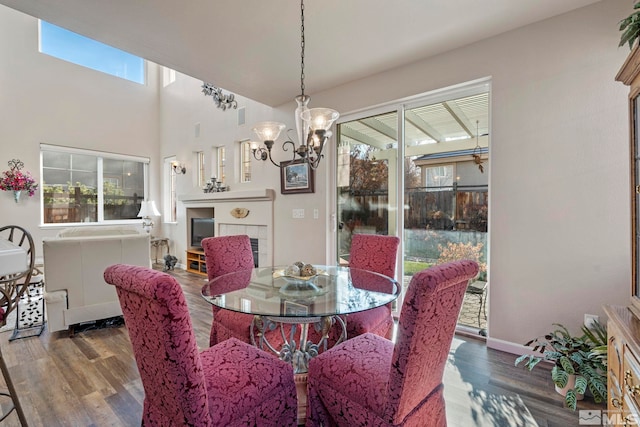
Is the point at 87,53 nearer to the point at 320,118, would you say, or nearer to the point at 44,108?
the point at 44,108

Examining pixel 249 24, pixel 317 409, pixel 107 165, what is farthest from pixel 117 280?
pixel 107 165

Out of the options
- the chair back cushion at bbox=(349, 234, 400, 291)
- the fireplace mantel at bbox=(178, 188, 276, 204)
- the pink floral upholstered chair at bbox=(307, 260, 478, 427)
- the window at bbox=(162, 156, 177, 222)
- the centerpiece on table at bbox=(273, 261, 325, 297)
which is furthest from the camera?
the window at bbox=(162, 156, 177, 222)

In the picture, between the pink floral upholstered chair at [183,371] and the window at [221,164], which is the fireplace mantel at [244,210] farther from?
the pink floral upholstered chair at [183,371]

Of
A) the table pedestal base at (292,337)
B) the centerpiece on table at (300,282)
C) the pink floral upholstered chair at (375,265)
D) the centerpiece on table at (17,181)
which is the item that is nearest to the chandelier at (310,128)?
the centerpiece on table at (300,282)

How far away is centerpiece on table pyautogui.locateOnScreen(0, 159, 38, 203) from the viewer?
180 inches

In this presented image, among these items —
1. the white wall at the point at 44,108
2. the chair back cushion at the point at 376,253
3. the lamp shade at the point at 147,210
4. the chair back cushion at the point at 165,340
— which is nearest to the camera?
the chair back cushion at the point at 165,340

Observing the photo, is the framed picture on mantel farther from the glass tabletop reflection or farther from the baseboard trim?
the baseboard trim

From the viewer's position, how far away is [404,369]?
108cm

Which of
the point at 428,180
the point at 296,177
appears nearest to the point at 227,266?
the point at 296,177

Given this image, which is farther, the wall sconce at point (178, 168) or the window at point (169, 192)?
the window at point (169, 192)

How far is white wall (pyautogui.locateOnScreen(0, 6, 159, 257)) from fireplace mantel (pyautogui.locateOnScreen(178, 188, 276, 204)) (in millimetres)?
1873

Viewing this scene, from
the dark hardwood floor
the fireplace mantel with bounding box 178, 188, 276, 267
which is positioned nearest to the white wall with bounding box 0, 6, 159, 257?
the fireplace mantel with bounding box 178, 188, 276, 267

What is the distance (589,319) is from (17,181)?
23.9 ft

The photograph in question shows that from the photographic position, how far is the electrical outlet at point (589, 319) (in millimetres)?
2029
